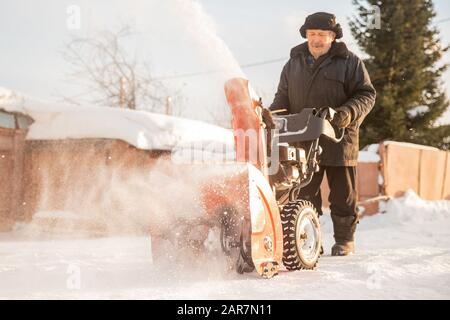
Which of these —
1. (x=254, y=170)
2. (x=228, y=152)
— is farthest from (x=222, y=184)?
(x=228, y=152)

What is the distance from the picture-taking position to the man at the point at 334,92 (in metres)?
3.71

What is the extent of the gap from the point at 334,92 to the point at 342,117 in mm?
469

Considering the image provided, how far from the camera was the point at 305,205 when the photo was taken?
3.04 m

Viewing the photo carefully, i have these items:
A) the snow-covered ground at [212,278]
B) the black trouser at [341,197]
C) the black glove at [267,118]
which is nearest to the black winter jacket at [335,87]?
the black trouser at [341,197]

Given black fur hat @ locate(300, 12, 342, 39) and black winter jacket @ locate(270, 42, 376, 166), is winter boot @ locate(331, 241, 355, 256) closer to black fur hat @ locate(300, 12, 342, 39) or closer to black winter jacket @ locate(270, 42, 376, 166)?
black winter jacket @ locate(270, 42, 376, 166)

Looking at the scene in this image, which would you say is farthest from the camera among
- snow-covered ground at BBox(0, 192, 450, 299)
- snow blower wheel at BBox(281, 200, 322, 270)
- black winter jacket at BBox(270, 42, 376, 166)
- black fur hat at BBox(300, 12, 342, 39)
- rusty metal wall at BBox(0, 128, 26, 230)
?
rusty metal wall at BBox(0, 128, 26, 230)

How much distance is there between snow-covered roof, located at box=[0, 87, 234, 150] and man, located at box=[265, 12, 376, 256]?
12.2ft

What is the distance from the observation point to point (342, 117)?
3373mm

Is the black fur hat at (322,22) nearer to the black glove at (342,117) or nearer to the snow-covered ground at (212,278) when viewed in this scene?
the black glove at (342,117)

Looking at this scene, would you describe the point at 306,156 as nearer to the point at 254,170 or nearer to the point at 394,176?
the point at 254,170

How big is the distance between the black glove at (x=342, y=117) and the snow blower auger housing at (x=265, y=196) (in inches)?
5.5

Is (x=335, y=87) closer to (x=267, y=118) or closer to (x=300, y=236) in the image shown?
(x=267, y=118)

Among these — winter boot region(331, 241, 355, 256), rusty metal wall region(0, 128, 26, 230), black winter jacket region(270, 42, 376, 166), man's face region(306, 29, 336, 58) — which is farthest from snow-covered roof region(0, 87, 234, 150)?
winter boot region(331, 241, 355, 256)

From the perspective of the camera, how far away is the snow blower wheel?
2.82 meters
